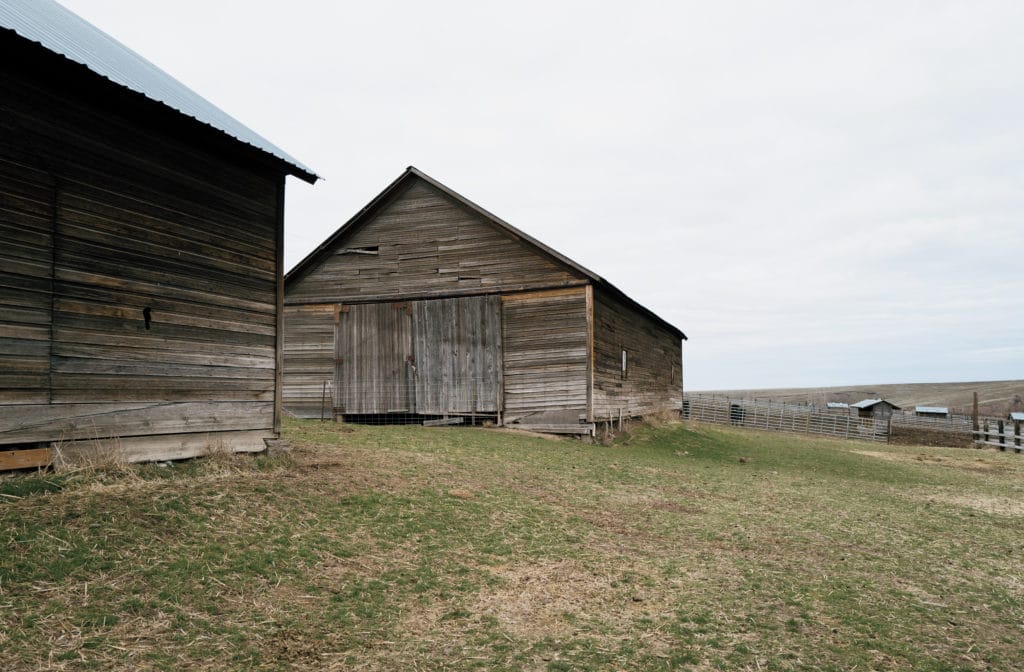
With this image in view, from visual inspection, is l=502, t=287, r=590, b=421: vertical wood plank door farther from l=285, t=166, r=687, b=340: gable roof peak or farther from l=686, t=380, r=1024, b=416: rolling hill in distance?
l=686, t=380, r=1024, b=416: rolling hill in distance

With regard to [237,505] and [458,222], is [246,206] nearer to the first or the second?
[237,505]

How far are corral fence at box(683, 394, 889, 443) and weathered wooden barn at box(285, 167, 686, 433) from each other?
25988 millimetres

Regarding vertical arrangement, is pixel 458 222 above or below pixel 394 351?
above

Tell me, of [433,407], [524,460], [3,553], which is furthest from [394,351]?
[3,553]

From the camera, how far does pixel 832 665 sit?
523cm

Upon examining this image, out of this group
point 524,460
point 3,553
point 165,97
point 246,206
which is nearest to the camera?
point 3,553

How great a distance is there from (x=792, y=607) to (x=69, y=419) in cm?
915

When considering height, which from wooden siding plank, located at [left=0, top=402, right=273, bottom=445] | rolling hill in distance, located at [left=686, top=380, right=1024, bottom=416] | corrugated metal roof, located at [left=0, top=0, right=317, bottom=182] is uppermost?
corrugated metal roof, located at [left=0, top=0, right=317, bottom=182]

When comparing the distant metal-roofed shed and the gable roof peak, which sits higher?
the gable roof peak

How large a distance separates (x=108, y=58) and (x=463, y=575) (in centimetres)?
991

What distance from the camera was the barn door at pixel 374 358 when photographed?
22.0 metres

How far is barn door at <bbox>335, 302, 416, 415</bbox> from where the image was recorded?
22000 millimetres

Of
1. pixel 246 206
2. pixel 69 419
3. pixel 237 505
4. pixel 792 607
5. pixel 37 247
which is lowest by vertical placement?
pixel 792 607

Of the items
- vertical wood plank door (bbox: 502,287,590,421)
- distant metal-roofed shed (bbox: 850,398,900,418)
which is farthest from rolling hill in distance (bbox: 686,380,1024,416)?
vertical wood plank door (bbox: 502,287,590,421)
